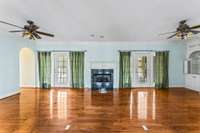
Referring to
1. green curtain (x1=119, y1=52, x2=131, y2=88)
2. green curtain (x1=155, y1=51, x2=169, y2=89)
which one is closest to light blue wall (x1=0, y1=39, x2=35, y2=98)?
green curtain (x1=119, y1=52, x2=131, y2=88)

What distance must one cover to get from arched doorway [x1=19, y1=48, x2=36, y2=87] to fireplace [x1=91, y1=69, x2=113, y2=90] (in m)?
3.38

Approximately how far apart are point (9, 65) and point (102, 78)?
15.6 ft

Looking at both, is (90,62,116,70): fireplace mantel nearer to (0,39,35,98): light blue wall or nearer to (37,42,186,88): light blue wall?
(37,42,186,88): light blue wall

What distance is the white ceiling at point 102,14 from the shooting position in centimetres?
601

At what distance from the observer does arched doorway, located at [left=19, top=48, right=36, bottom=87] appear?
37.5ft

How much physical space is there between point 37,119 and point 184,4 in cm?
518

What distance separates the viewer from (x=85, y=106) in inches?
261

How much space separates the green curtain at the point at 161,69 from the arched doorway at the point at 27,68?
22.5ft

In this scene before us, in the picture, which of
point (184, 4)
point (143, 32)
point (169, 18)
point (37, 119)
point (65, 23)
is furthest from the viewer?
point (143, 32)

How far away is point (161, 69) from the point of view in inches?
440

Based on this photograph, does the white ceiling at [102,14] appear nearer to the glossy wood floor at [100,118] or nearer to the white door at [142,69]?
the white door at [142,69]

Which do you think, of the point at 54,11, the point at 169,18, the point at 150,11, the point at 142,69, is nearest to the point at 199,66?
the point at 142,69

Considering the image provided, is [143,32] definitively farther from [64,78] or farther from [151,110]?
[64,78]

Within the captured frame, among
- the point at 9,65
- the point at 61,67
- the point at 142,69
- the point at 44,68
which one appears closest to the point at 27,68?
the point at 44,68
